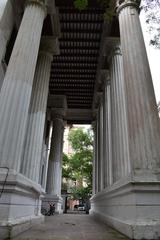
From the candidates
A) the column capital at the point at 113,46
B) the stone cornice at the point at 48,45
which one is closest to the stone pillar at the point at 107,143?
the column capital at the point at 113,46

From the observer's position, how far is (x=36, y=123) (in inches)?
472

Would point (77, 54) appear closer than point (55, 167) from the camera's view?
Yes

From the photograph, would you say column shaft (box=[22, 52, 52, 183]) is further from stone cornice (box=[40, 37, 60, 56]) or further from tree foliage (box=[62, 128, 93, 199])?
tree foliage (box=[62, 128, 93, 199])

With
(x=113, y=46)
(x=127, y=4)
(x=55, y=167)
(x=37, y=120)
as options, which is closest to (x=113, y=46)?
(x=113, y=46)

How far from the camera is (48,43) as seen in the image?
45.7 ft

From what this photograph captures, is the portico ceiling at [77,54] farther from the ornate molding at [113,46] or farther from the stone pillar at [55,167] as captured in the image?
the stone pillar at [55,167]

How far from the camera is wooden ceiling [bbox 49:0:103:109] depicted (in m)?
15.0

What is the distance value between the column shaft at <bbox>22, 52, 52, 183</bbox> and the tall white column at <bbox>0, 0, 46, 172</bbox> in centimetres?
337

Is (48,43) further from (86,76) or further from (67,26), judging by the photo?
(86,76)

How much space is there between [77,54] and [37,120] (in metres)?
8.89

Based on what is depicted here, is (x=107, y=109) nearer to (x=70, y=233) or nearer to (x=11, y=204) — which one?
(x=70, y=233)

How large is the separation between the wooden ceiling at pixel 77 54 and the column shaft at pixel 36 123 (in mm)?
3483

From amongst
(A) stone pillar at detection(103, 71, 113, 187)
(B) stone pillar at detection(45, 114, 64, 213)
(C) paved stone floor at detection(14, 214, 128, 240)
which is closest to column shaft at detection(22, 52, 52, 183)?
(C) paved stone floor at detection(14, 214, 128, 240)

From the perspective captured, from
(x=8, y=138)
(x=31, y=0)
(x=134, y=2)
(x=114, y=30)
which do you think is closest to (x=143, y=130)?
(x=8, y=138)
